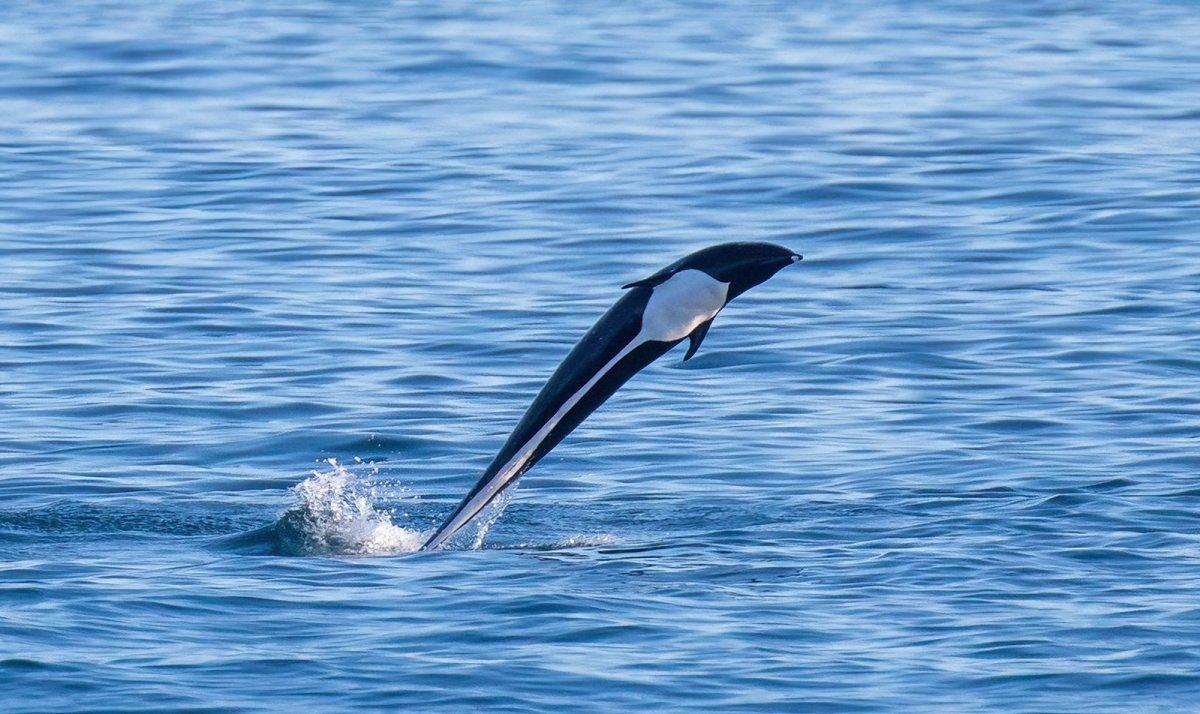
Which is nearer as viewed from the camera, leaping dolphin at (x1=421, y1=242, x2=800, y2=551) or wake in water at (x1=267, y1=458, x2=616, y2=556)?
leaping dolphin at (x1=421, y1=242, x2=800, y2=551)

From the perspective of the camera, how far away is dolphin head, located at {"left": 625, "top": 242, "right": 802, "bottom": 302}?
32.4 feet

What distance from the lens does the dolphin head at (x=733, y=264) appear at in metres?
9.89

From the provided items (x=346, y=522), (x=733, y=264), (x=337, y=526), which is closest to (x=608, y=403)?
(x=346, y=522)

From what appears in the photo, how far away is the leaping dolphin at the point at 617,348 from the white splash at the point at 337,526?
1.05 metres

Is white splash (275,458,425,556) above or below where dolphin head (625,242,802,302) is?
below

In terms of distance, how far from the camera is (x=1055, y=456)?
492 inches

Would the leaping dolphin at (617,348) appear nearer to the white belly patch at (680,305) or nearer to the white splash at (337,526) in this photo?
the white belly patch at (680,305)

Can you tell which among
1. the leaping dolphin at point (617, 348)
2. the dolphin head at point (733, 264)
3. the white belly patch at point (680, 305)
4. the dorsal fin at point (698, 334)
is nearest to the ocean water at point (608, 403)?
the leaping dolphin at point (617, 348)

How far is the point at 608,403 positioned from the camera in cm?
1448

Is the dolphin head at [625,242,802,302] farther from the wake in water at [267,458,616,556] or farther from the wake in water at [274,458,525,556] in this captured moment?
the wake in water at [274,458,525,556]

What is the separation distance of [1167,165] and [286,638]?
14.6 meters

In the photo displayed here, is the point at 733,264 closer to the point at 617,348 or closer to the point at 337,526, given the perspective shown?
the point at 617,348

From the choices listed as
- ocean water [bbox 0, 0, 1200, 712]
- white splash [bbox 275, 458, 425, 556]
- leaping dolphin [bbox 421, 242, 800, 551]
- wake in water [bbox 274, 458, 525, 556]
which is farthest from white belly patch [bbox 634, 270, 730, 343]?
white splash [bbox 275, 458, 425, 556]

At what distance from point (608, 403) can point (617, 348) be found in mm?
4739
